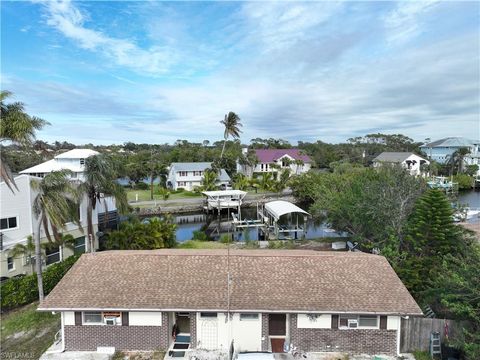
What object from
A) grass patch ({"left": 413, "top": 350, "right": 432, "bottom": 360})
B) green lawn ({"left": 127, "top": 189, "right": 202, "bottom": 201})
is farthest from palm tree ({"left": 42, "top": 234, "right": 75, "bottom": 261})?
green lawn ({"left": 127, "top": 189, "right": 202, "bottom": 201})

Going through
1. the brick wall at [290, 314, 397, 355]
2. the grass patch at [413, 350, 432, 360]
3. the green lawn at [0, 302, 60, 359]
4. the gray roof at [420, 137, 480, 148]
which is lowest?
the green lawn at [0, 302, 60, 359]

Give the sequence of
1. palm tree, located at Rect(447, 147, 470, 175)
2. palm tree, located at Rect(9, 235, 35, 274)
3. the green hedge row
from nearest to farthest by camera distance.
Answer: the green hedge row < palm tree, located at Rect(9, 235, 35, 274) < palm tree, located at Rect(447, 147, 470, 175)

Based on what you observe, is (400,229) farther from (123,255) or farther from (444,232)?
(123,255)

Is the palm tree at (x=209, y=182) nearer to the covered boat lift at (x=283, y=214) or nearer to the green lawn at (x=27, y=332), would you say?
the covered boat lift at (x=283, y=214)

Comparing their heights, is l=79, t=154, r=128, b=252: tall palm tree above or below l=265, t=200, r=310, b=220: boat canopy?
above

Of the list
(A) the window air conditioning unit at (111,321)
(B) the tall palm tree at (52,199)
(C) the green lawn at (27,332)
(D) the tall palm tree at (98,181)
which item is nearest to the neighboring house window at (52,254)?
(D) the tall palm tree at (98,181)

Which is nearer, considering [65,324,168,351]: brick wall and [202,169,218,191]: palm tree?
[65,324,168,351]: brick wall

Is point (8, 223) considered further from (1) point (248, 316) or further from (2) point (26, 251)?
(1) point (248, 316)

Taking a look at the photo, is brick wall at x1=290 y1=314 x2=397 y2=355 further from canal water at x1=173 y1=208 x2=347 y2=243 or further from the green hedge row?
canal water at x1=173 y1=208 x2=347 y2=243
